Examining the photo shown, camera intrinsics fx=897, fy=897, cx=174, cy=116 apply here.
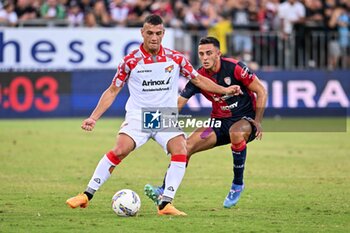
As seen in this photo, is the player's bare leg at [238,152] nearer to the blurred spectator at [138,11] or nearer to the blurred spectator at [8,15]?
the blurred spectator at [138,11]

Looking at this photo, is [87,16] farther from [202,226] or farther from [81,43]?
[202,226]

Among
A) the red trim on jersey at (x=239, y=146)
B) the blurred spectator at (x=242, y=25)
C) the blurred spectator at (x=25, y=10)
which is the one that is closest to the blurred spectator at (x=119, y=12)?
the blurred spectator at (x=25, y=10)

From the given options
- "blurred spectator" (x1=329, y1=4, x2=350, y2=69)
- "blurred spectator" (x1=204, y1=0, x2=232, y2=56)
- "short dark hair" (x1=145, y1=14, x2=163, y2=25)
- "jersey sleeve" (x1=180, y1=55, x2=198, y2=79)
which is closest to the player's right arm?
"short dark hair" (x1=145, y1=14, x2=163, y2=25)

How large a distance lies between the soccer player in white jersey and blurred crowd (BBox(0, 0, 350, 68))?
659 inches

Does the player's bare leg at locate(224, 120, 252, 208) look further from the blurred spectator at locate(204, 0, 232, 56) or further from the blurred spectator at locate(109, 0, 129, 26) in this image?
the blurred spectator at locate(109, 0, 129, 26)

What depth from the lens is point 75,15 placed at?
28.2 metres

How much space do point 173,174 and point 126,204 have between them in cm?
73

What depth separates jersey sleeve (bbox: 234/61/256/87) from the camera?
1249 cm

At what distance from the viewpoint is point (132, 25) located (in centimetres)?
2841

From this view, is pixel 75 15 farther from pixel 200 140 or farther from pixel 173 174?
pixel 173 174

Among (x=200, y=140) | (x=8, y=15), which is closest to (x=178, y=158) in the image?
(x=200, y=140)

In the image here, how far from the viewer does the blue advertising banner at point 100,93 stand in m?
27.3

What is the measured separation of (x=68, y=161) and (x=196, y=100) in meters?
10.7

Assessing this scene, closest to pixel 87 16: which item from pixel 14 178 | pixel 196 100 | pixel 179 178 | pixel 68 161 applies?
pixel 196 100
